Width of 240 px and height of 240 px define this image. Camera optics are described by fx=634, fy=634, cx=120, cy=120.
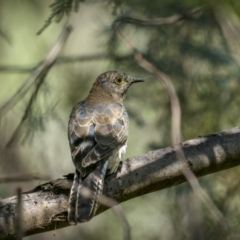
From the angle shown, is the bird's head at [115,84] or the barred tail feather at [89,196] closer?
the barred tail feather at [89,196]

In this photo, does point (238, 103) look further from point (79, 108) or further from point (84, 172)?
point (84, 172)

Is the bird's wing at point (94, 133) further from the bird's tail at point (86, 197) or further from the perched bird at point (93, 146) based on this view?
the bird's tail at point (86, 197)

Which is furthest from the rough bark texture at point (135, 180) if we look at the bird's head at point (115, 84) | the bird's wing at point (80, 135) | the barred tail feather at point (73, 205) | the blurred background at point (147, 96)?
the bird's head at point (115, 84)

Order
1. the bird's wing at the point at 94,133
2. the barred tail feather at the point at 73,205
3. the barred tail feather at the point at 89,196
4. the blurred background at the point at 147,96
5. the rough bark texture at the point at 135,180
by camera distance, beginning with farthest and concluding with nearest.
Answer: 1. the blurred background at the point at 147,96
2. the bird's wing at the point at 94,133
3. the barred tail feather at the point at 89,196
4. the barred tail feather at the point at 73,205
5. the rough bark texture at the point at 135,180

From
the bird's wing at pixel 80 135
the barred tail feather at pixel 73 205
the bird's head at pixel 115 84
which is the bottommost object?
the barred tail feather at pixel 73 205

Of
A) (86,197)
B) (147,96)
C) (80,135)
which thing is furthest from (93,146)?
(147,96)

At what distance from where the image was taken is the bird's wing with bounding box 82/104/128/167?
20.0 ft

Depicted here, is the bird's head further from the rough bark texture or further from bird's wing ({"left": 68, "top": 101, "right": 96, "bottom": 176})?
the rough bark texture

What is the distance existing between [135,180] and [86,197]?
458 mm

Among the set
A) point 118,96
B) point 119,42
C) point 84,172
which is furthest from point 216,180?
point 84,172

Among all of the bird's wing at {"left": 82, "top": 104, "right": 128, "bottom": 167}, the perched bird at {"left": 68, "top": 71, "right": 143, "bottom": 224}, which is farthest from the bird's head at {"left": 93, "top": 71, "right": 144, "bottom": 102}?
the bird's wing at {"left": 82, "top": 104, "right": 128, "bottom": 167}

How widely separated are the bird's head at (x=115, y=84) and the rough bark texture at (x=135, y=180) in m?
2.26

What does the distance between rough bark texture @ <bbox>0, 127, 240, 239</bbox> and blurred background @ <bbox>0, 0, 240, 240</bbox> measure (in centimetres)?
139

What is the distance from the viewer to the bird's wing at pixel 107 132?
6098 millimetres
